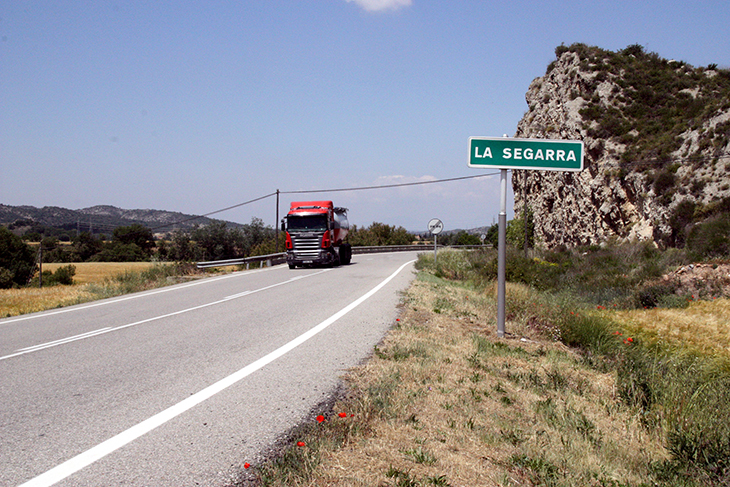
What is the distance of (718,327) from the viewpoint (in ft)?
30.8

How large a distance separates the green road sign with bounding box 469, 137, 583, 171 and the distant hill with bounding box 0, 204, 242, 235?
299 ft

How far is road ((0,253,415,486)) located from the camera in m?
3.44

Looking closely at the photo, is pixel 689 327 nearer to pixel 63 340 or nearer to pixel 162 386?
pixel 162 386

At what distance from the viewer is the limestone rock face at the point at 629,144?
109 feet

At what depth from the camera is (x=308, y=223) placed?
1096 inches

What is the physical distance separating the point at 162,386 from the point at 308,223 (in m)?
22.7

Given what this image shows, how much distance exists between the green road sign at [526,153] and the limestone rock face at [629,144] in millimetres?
28124

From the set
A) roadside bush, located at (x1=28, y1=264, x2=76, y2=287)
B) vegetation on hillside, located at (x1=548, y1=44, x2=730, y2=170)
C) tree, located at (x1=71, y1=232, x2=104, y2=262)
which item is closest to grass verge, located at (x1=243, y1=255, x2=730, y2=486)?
vegetation on hillside, located at (x1=548, y1=44, x2=730, y2=170)

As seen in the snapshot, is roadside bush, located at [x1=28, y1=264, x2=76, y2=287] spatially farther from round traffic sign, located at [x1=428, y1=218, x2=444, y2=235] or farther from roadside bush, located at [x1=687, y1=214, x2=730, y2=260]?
roadside bush, located at [x1=687, y1=214, x2=730, y2=260]

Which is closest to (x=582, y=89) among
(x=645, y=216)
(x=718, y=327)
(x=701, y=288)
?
(x=645, y=216)

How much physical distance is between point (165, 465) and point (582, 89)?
2145 inches

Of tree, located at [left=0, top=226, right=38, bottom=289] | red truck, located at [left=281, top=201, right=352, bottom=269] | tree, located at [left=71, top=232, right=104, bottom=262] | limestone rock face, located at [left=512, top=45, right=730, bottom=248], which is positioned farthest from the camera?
tree, located at [left=71, top=232, right=104, bottom=262]

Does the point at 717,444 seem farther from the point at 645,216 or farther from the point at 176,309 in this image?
the point at 645,216

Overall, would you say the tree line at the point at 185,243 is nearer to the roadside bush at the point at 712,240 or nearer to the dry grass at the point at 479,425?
the roadside bush at the point at 712,240
